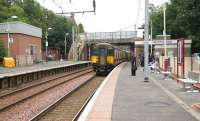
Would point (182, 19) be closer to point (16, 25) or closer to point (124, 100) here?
point (124, 100)

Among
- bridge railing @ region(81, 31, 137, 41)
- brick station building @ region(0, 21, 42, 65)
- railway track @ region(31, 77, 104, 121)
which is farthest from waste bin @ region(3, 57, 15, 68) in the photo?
railway track @ region(31, 77, 104, 121)

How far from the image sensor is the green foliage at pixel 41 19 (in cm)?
11416

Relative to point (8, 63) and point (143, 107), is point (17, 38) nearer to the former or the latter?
point (8, 63)

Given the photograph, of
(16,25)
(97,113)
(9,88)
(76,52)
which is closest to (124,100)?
(97,113)

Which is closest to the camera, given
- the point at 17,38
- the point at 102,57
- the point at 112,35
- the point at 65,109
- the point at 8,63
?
the point at 65,109

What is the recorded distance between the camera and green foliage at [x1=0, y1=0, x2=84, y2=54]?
375ft

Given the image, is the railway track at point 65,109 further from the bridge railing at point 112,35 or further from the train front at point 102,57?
the bridge railing at point 112,35

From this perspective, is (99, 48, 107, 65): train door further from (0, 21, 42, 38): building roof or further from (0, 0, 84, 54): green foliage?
(0, 0, 84, 54): green foliage

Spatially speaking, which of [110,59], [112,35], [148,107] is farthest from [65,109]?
[112,35]

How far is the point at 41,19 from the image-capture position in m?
135

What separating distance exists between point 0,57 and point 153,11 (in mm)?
47219

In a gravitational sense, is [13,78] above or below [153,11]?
below

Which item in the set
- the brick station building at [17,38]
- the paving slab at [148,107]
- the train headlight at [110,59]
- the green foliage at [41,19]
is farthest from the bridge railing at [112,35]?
the paving slab at [148,107]

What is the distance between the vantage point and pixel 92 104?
16.0 metres
